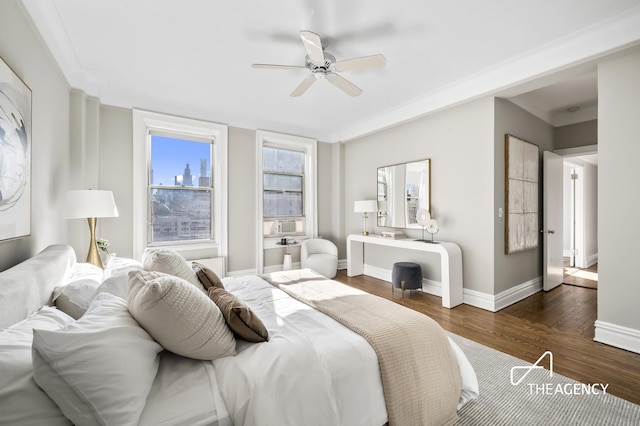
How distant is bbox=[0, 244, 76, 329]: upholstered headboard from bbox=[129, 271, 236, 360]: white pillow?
0.41 meters

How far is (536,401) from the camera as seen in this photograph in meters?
1.73

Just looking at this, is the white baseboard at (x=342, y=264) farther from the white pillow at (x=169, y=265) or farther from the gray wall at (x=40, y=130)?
the gray wall at (x=40, y=130)

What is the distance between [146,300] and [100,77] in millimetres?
3312

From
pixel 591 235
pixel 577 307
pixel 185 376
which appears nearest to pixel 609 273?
pixel 577 307

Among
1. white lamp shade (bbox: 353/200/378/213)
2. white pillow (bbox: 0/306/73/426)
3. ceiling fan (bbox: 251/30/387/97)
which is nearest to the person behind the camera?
white pillow (bbox: 0/306/73/426)

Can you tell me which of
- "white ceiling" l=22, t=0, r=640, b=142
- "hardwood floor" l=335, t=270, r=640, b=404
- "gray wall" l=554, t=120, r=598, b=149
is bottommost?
"hardwood floor" l=335, t=270, r=640, b=404

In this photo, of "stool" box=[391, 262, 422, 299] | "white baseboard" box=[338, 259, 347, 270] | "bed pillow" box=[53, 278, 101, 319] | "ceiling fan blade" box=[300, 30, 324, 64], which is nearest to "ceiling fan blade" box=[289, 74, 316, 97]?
"ceiling fan blade" box=[300, 30, 324, 64]

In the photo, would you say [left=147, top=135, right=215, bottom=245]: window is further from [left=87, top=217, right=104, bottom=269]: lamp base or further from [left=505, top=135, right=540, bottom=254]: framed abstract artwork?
[left=505, top=135, right=540, bottom=254]: framed abstract artwork

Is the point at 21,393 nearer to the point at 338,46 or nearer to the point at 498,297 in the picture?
the point at 338,46

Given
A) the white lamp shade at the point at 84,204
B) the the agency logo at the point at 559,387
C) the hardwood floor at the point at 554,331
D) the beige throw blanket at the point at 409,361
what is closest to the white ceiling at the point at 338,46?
the white lamp shade at the point at 84,204

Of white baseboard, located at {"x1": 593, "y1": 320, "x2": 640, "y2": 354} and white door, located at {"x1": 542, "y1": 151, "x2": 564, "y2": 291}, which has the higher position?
white door, located at {"x1": 542, "y1": 151, "x2": 564, "y2": 291}

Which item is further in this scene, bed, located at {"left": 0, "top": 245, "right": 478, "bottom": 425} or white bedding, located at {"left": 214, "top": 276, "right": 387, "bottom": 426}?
white bedding, located at {"left": 214, "top": 276, "right": 387, "bottom": 426}

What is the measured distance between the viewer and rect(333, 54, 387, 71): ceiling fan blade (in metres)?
2.24

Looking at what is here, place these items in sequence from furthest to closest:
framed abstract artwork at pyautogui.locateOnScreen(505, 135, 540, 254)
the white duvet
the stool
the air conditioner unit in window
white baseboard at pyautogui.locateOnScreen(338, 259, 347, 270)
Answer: white baseboard at pyautogui.locateOnScreen(338, 259, 347, 270)
the air conditioner unit in window
the stool
framed abstract artwork at pyautogui.locateOnScreen(505, 135, 540, 254)
the white duvet
